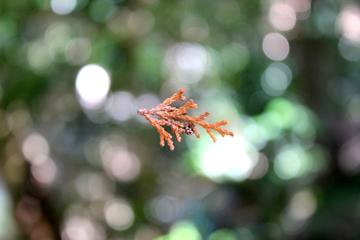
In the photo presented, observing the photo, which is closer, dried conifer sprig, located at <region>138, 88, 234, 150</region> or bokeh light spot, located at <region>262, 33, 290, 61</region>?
dried conifer sprig, located at <region>138, 88, 234, 150</region>

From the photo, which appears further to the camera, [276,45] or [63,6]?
[276,45]

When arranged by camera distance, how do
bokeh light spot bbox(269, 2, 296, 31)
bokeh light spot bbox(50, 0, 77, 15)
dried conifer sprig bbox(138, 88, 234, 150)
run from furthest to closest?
bokeh light spot bbox(269, 2, 296, 31) < bokeh light spot bbox(50, 0, 77, 15) < dried conifer sprig bbox(138, 88, 234, 150)

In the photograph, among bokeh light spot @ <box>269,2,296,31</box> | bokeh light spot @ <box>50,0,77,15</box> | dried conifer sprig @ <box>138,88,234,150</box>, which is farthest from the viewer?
bokeh light spot @ <box>269,2,296,31</box>

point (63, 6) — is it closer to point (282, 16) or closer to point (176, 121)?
point (282, 16)

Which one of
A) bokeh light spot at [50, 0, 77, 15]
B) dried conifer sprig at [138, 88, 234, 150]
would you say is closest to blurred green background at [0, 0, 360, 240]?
bokeh light spot at [50, 0, 77, 15]

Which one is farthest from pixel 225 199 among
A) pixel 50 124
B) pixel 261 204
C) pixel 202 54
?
pixel 50 124

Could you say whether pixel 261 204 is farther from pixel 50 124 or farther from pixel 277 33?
pixel 50 124

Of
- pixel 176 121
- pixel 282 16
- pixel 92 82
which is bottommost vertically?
pixel 92 82

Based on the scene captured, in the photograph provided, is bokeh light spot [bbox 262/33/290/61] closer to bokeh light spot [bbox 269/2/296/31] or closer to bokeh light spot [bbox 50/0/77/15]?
bokeh light spot [bbox 269/2/296/31]

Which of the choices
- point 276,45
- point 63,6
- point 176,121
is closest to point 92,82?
point 63,6
